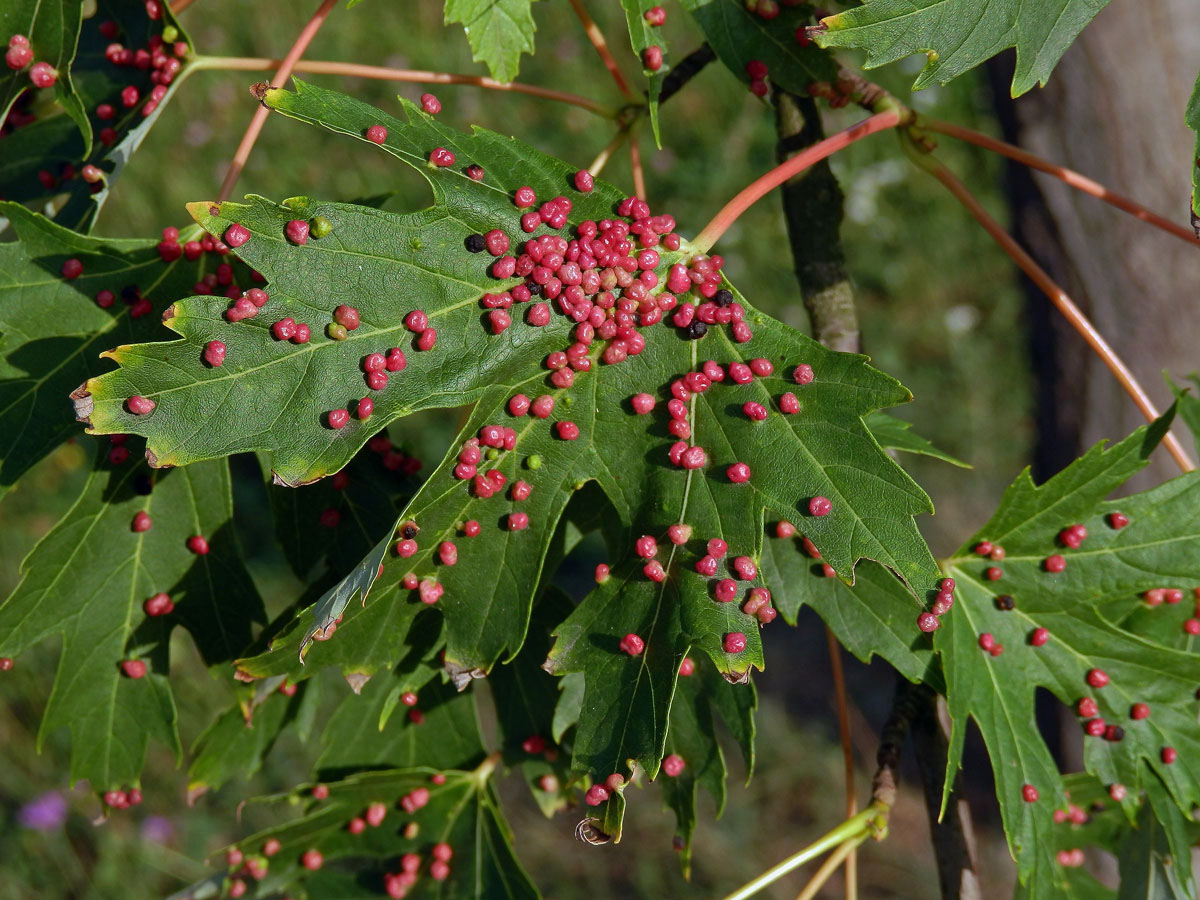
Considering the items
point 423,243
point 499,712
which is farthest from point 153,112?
point 499,712

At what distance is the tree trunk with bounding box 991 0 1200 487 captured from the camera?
2.38 meters

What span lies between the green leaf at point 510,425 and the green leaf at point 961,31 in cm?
31

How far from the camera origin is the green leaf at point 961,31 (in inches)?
42.6

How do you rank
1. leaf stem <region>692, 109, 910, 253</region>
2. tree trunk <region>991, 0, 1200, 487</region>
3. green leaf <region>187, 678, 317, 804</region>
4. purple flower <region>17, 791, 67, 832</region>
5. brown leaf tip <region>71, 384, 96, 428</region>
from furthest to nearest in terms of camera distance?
1. purple flower <region>17, 791, 67, 832</region>
2. tree trunk <region>991, 0, 1200, 487</region>
3. green leaf <region>187, 678, 317, 804</region>
4. leaf stem <region>692, 109, 910, 253</region>
5. brown leaf tip <region>71, 384, 96, 428</region>

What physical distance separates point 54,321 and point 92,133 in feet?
0.94

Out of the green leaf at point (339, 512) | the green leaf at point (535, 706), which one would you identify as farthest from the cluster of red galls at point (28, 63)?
the green leaf at point (535, 706)

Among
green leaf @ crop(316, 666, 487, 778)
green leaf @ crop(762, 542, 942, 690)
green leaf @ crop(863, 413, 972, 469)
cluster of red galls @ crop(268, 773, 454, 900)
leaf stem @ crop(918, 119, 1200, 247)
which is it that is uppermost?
leaf stem @ crop(918, 119, 1200, 247)

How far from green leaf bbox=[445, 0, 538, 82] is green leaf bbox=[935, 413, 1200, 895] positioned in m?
0.87

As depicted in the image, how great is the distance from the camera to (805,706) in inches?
168

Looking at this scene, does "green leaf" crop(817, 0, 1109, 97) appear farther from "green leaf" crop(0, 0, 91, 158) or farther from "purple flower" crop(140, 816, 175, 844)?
"purple flower" crop(140, 816, 175, 844)

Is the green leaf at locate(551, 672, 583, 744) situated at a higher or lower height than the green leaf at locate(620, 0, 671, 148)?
lower

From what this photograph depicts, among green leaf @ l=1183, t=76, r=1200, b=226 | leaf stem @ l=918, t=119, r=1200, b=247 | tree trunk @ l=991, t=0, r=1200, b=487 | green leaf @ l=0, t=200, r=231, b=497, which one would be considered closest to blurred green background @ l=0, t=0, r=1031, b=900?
tree trunk @ l=991, t=0, r=1200, b=487

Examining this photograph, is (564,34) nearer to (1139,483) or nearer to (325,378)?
(1139,483)

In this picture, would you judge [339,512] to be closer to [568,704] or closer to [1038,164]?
[568,704]
